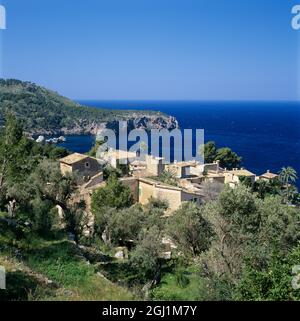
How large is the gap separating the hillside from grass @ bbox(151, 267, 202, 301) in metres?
91.4

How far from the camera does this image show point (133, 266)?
13.9 meters

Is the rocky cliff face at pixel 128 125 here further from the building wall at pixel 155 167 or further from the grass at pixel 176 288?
the grass at pixel 176 288

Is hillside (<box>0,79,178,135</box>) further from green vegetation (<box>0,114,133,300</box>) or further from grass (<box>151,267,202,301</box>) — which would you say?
grass (<box>151,267,202,301</box>)

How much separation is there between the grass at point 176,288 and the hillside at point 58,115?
91410mm

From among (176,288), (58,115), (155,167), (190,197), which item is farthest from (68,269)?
(58,115)

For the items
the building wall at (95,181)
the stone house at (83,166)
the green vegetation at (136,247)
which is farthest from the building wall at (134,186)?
the green vegetation at (136,247)

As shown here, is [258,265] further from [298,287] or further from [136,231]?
[136,231]

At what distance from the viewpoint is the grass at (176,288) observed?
12.3 m

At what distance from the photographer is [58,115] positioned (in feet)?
398

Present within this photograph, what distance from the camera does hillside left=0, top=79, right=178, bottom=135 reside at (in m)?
110

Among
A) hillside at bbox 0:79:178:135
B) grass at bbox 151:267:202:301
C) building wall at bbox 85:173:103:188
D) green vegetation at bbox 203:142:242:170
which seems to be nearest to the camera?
grass at bbox 151:267:202:301

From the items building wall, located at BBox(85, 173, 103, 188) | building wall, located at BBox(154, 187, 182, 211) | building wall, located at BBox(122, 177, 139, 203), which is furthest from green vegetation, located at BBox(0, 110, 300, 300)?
building wall, located at BBox(122, 177, 139, 203)
